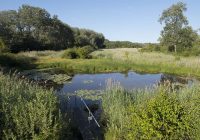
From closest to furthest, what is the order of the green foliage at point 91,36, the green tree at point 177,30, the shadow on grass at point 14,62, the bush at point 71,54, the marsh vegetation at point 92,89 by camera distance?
the marsh vegetation at point 92,89, the shadow on grass at point 14,62, the bush at point 71,54, the green tree at point 177,30, the green foliage at point 91,36

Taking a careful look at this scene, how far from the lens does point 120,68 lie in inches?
1243

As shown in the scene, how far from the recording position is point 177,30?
55.4 metres

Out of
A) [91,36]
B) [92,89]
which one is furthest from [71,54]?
[91,36]

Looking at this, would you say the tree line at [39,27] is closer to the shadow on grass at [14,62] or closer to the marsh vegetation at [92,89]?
the marsh vegetation at [92,89]

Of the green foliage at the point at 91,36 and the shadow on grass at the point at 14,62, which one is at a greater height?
the green foliage at the point at 91,36

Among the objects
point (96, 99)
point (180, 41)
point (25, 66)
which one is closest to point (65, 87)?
point (96, 99)

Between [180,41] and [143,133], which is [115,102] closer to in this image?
[143,133]

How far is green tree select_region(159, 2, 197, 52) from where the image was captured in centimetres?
5541

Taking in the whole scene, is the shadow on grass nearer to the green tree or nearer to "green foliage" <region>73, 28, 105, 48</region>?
the green tree

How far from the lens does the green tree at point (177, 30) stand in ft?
182

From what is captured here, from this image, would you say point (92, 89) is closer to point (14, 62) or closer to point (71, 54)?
point (14, 62)

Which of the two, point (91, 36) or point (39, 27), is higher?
point (39, 27)

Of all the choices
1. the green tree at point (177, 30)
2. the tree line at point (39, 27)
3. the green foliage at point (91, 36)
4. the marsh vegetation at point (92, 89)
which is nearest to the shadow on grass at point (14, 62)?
the marsh vegetation at point (92, 89)

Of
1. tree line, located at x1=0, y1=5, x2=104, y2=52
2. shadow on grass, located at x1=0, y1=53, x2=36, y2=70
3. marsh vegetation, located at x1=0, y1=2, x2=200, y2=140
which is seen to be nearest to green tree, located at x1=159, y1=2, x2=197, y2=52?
marsh vegetation, located at x1=0, y1=2, x2=200, y2=140
